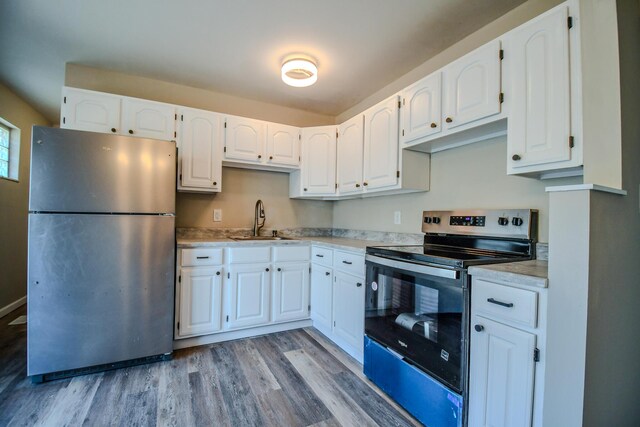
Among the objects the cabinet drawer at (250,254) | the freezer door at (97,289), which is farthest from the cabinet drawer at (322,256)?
the freezer door at (97,289)

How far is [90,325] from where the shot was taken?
2.03 m

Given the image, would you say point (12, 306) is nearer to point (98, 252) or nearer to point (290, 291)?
point (98, 252)

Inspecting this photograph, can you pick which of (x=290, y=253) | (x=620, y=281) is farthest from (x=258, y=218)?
(x=620, y=281)

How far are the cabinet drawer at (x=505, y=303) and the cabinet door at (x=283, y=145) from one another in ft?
7.47

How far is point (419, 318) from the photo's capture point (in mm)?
1635

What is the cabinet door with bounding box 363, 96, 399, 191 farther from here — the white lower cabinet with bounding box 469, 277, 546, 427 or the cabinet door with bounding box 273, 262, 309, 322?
the white lower cabinet with bounding box 469, 277, 546, 427

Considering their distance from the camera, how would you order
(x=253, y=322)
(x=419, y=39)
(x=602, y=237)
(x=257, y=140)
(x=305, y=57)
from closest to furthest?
(x=602, y=237), (x=419, y=39), (x=305, y=57), (x=253, y=322), (x=257, y=140)

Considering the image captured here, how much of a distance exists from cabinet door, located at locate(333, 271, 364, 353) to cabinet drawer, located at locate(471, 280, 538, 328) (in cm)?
97

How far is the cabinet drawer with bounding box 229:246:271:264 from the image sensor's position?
2.60 metres

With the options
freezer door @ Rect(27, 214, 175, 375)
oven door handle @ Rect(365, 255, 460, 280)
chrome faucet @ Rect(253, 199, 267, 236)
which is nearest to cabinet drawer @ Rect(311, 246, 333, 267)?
oven door handle @ Rect(365, 255, 460, 280)

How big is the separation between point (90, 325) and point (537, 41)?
319cm

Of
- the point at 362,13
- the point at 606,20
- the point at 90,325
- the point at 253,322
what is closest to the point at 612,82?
the point at 606,20

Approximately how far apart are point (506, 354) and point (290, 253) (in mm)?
1948

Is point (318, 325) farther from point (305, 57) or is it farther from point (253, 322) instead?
point (305, 57)
